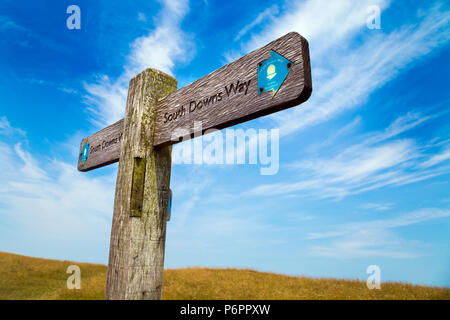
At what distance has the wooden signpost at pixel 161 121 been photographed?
1.56 m

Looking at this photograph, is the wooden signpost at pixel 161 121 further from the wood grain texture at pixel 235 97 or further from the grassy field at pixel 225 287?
the grassy field at pixel 225 287

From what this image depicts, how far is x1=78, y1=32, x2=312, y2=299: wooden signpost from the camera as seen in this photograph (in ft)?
5.11

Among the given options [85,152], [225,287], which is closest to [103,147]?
[85,152]

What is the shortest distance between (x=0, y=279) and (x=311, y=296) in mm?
9338

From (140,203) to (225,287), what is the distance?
4.97 m

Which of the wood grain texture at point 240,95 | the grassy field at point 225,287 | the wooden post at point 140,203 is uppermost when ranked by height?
the wood grain texture at point 240,95

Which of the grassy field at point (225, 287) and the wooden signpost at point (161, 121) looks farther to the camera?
the grassy field at point (225, 287)

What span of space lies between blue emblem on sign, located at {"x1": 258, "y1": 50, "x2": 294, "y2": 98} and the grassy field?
17.1 ft

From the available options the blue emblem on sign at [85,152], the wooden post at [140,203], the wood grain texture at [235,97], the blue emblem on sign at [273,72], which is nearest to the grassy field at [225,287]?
the blue emblem on sign at [85,152]

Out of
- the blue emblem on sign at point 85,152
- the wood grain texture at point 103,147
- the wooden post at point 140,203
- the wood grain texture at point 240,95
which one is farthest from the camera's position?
the blue emblem on sign at point 85,152

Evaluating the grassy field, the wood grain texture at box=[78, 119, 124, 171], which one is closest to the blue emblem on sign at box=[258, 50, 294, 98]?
the wood grain texture at box=[78, 119, 124, 171]

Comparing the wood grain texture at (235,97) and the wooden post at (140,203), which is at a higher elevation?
the wood grain texture at (235,97)

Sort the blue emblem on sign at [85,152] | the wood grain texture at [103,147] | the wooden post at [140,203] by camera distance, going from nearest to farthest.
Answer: the wooden post at [140,203]
the wood grain texture at [103,147]
the blue emblem on sign at [85,152]
